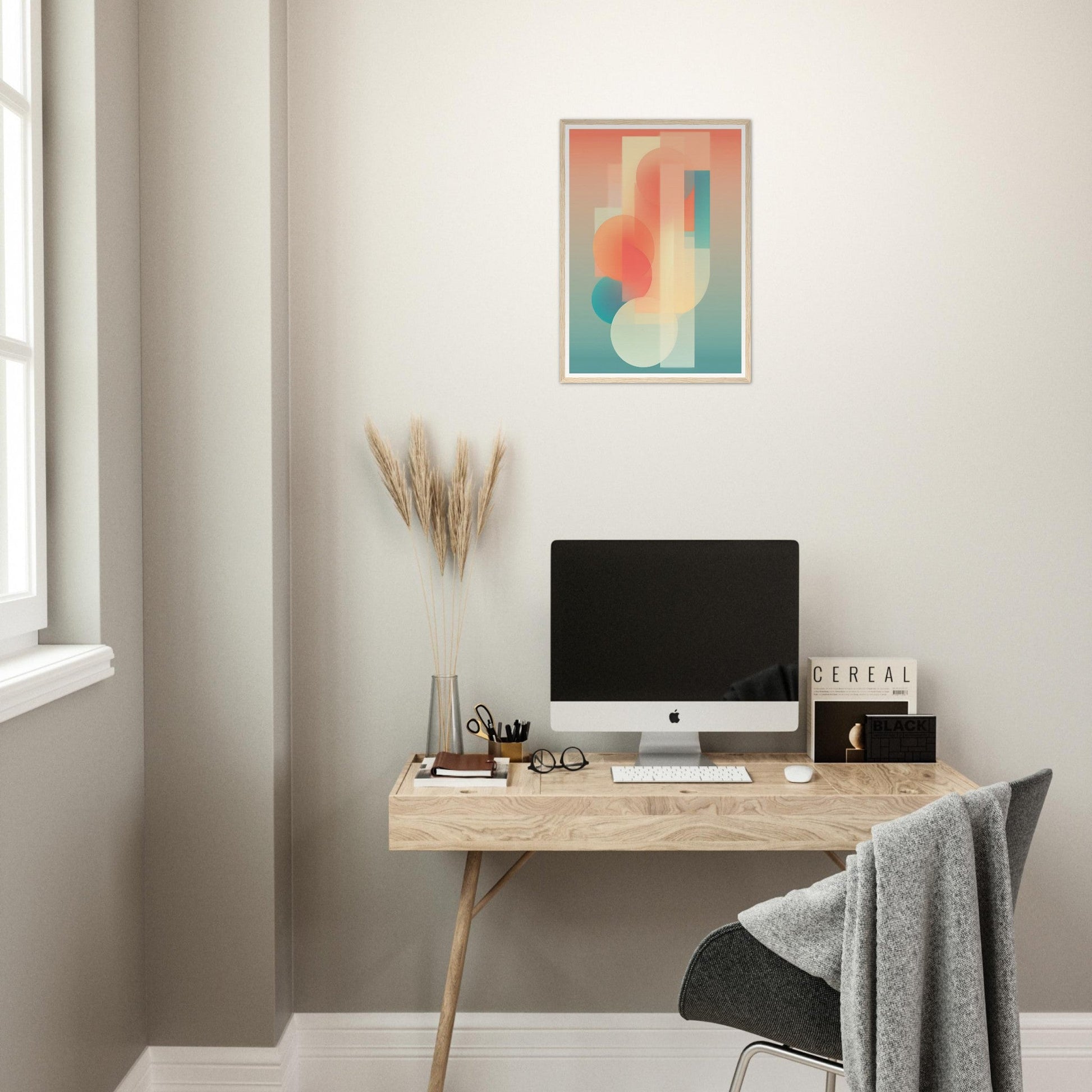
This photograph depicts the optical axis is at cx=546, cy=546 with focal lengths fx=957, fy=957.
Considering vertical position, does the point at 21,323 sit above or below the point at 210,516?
above

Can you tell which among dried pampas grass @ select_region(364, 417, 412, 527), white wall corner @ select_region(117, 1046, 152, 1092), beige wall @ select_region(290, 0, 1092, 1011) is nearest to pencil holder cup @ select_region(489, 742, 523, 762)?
beige wall @ select_region(290, 0, 1092, 1011)

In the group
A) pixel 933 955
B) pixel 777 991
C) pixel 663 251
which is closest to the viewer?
pixel 933 955

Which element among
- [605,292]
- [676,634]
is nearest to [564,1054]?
[676,634]

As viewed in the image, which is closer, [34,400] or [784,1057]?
[784,1057]

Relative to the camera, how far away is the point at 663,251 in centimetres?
224

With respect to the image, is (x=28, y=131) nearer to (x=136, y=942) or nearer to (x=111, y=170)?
(x=111, y=170)

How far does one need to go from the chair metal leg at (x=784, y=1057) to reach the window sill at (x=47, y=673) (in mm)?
1307

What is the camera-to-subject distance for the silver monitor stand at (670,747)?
6.97ft

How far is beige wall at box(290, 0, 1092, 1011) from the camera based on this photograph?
2234 mm

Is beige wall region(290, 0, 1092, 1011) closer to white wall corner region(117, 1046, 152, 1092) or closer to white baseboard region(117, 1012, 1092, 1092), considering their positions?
white baseboard region(117, 1012, 1092, 1092)

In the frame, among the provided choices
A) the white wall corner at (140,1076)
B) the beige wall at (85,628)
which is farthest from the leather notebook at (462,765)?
the white wall corner at (140,1076)

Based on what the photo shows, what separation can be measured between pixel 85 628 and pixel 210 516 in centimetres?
36

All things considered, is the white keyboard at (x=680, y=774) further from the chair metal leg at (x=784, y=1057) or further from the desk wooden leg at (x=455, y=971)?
the chair metal leg at (x=784, y=1057)

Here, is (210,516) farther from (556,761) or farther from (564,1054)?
(564,1054)
